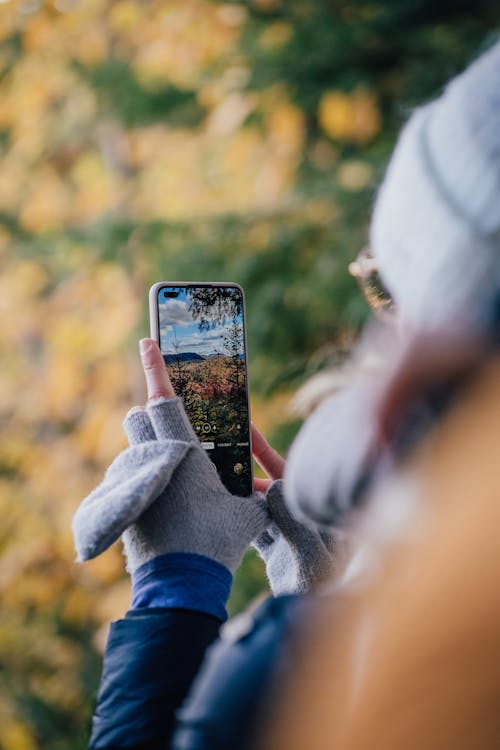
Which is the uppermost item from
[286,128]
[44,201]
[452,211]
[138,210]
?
[452,211]

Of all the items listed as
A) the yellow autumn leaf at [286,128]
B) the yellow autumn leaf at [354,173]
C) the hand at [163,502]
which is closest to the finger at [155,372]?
the hand at [163,502]

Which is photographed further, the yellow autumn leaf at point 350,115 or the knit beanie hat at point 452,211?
the yellow autumn leaf at point 350,115

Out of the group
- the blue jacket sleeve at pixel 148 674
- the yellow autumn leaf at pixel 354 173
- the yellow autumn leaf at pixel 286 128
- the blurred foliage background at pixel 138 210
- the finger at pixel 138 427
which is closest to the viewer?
the blue jacket sleeve at pixel 148 674

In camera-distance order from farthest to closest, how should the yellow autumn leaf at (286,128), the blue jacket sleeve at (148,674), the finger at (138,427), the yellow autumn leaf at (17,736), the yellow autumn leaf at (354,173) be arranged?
the yellow autumn leaf at (17,736), the yellow autumn leaf at (286,128), the yellow autumn leaf at (354,173), the finger at (138,427), the blue jacket sleeve at (148,674)

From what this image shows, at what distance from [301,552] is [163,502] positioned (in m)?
0.17

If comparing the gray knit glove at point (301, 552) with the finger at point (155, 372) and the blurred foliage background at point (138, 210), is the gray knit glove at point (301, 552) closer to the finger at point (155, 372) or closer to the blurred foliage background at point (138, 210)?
the finger at point (155, 372)

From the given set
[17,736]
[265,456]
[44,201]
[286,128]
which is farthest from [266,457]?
[44,201]

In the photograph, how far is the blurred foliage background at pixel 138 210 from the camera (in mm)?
2691

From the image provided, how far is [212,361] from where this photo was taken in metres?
0.90

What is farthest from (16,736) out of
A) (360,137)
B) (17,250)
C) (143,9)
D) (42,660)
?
(143,9)

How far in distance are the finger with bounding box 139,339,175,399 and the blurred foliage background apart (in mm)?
428

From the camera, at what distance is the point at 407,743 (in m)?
0.49

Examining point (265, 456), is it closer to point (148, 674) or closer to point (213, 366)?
point (213, 366)

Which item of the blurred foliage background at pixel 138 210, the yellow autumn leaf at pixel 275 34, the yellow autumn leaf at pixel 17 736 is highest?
the yellow autumn leaf at pixel 275 34
